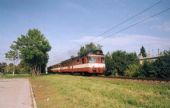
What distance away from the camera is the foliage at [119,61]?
124 feet

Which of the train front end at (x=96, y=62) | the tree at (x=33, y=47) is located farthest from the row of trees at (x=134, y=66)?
the tree at (x=33, y=47)

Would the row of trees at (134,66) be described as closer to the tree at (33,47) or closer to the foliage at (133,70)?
the foliage at (133,70)

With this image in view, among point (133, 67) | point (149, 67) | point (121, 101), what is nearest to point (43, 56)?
point (133, 67)

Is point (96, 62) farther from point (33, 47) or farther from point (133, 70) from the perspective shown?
point (33, 47)

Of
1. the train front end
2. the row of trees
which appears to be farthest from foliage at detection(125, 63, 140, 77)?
the train front end

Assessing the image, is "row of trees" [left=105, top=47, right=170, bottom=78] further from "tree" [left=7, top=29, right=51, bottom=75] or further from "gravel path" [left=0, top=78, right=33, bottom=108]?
"tree" [left=7, top=29, right=51, bottom=75]

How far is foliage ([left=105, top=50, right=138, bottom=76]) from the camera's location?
124ft

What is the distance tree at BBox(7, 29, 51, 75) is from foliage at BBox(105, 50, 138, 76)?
91.3 feet

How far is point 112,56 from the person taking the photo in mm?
39500

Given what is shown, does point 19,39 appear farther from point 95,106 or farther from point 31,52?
point 95,106

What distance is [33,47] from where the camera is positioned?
61.8m

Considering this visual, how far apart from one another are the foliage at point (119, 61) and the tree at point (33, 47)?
27817 millimetres

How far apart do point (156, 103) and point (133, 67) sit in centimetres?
2448

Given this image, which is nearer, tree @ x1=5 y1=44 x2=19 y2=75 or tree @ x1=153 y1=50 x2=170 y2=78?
tree @ x1=153 y1=50 x2=170 y2=78
